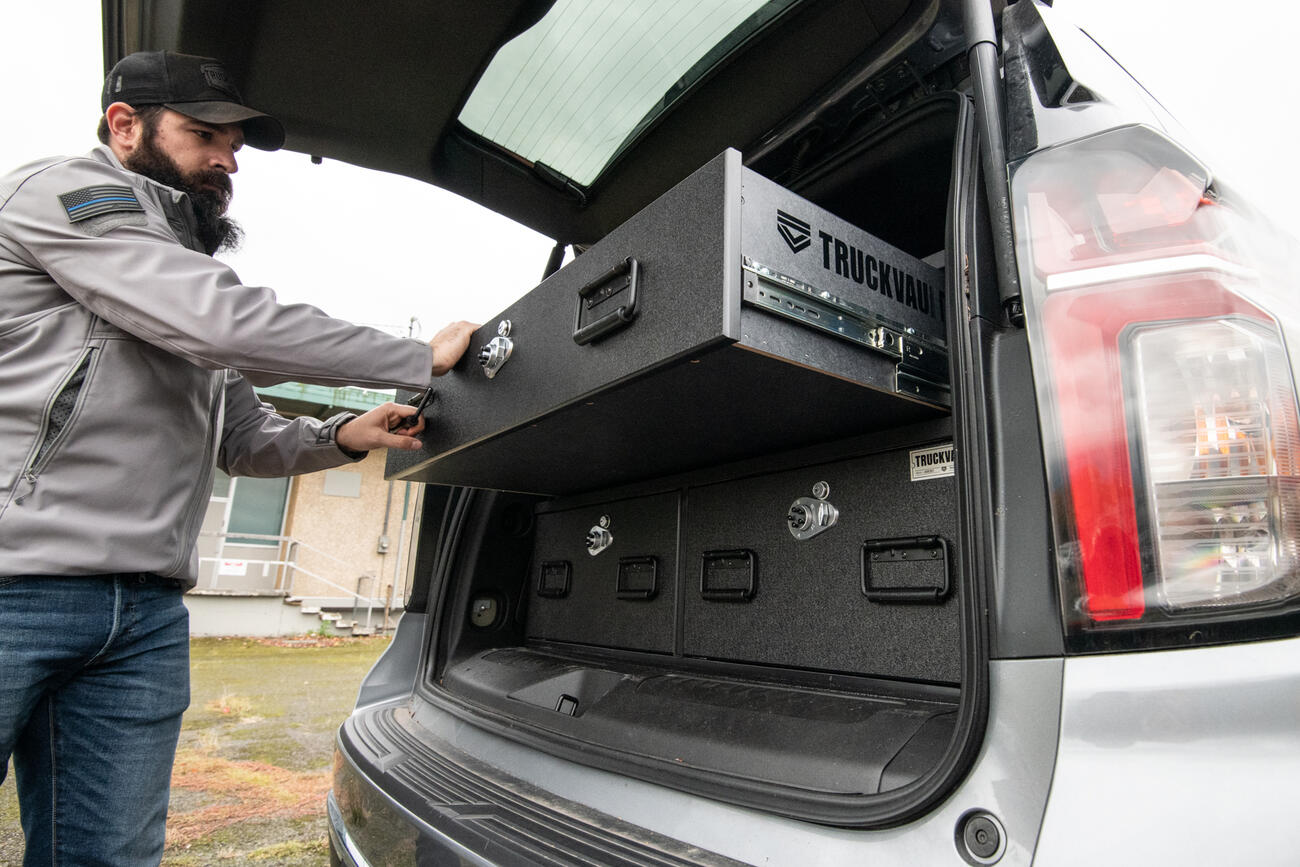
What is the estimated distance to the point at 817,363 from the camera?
2.67 feet

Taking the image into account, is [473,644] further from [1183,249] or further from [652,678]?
[1183,249]

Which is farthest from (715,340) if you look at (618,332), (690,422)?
(690,422)

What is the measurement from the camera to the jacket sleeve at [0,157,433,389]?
97 centimetres

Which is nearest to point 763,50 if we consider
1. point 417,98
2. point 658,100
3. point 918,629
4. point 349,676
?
point 658,100

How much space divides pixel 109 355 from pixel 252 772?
2.33 m

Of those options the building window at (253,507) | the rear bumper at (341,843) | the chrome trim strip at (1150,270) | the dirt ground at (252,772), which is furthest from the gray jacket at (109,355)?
the building window at (253,507)

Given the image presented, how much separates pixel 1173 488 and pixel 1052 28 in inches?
21.7

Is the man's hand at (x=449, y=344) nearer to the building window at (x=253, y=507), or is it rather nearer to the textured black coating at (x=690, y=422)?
the textured black coating at (x=690, y=422)

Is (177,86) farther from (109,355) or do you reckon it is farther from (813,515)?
(813,515)

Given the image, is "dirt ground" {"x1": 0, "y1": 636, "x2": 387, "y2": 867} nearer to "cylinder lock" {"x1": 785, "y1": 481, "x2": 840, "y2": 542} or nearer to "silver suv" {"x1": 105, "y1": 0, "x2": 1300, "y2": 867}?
"silver suv" {"x1": 105, "y1": 0, "x2": 1300, "y2": 867}

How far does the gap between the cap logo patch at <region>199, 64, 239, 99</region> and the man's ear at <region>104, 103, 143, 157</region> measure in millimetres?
137

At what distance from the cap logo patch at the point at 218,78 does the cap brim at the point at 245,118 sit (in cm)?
2

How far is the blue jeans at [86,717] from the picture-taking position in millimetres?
931

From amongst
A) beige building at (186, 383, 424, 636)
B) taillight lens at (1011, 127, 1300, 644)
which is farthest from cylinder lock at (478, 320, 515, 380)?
beige building at (186, 383, 424, 636)
